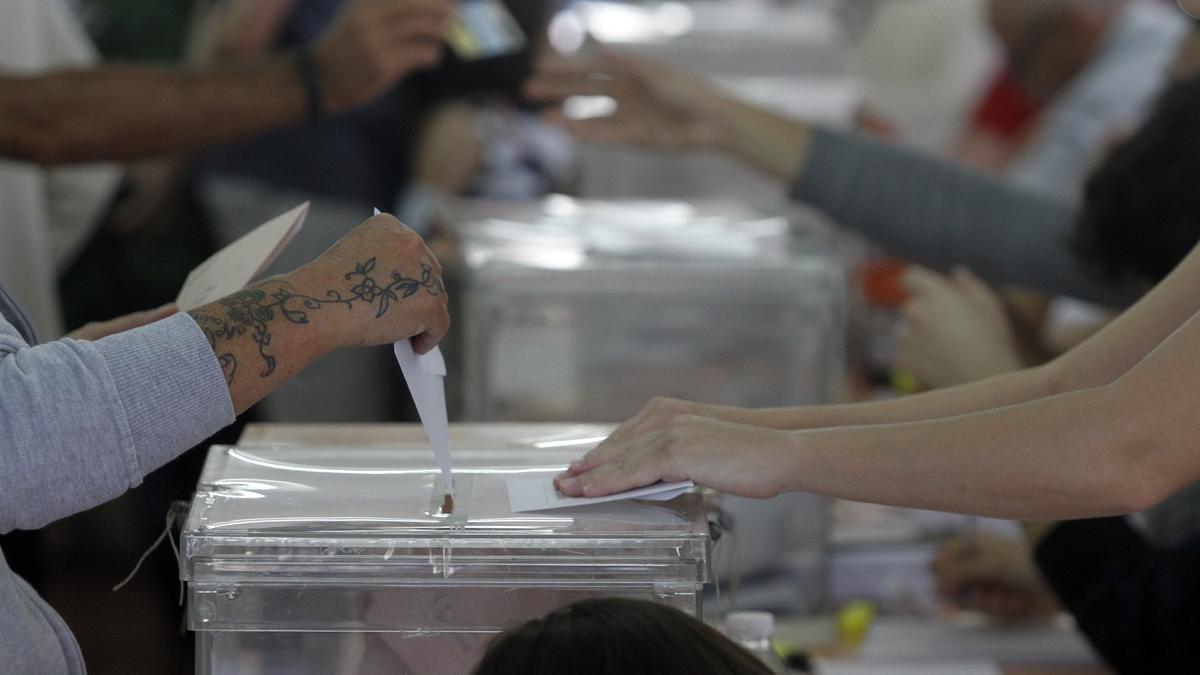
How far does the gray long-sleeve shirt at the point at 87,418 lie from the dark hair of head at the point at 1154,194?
1.21 m

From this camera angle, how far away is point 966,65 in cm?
369

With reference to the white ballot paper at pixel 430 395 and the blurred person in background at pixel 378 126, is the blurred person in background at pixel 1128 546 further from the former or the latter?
the blurred person in background at pixel 378 126

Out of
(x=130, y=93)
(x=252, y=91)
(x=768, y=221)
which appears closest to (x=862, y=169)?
(x=768, y=221)

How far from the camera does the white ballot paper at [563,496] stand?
2.99ft

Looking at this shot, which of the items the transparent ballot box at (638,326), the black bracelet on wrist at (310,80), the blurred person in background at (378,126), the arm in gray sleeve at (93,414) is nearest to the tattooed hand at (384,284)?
the arm in gray sleeve at (93,414)

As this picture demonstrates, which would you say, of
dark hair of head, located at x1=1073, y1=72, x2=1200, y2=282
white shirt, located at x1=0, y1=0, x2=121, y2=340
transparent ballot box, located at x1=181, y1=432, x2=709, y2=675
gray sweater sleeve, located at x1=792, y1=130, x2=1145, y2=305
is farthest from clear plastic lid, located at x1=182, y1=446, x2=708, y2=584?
white shirt, located at x1=0, y1=0, x2=121, y2=340

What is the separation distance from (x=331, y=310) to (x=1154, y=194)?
1138mm

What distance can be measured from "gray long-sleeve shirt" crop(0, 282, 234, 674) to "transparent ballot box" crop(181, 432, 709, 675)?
3.3 inches

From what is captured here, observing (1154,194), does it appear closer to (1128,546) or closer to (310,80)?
(1128,546)

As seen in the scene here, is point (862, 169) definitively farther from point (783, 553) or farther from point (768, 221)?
point (783, 553)

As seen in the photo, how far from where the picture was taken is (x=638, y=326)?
175 centimetres

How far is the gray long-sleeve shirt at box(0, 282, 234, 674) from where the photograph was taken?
30.5 inches

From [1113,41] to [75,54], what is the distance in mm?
1966

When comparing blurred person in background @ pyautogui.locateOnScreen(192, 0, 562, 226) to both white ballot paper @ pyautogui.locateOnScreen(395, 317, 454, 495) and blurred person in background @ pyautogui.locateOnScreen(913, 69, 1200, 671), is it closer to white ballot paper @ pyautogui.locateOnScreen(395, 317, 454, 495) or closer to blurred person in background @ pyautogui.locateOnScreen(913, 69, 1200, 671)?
blurred person in background @ pyautogui.locateOnScreen(913, 69, 1200, 671)
